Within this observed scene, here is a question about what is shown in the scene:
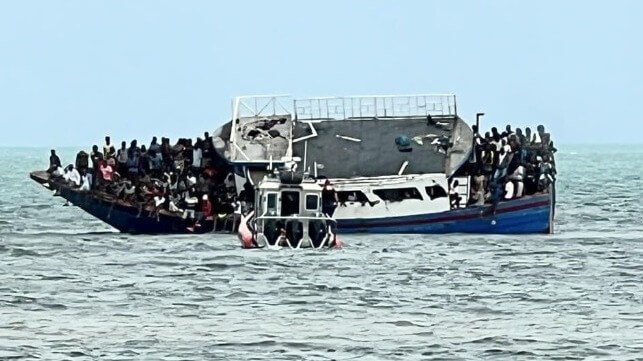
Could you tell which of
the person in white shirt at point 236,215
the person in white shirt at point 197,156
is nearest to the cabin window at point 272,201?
the person in white shirt at point 236,215

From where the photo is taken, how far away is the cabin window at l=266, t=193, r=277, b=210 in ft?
208

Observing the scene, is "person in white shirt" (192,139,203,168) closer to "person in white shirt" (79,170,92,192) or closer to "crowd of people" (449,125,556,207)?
"person in white shirt" (79,170,92,192)

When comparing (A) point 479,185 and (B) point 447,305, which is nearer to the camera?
(B) point 447,305

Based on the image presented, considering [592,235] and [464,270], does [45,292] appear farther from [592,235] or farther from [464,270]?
[592,235]

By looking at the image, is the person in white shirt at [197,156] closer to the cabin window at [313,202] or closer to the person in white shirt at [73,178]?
the person in white shirt at [73,178]

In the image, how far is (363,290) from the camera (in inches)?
2053

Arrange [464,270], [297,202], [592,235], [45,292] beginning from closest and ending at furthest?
[45,292] → [464,270] → [297,202] → [592,235]

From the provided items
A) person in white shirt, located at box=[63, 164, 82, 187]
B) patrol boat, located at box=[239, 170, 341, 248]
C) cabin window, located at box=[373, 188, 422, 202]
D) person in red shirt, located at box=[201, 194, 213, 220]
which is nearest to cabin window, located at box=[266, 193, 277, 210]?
patrol boat, located at box=[239, 170, 341, 248]

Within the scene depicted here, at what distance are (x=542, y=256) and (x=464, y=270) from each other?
6126 mm

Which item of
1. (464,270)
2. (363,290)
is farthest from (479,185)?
(363,290)

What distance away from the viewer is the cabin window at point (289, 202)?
208ft

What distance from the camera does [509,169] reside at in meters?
70.8

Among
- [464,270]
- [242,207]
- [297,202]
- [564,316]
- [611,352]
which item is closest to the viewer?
[611,352]

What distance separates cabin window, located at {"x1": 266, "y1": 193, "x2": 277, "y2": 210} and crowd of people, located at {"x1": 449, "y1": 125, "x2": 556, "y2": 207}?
9.16 metres
